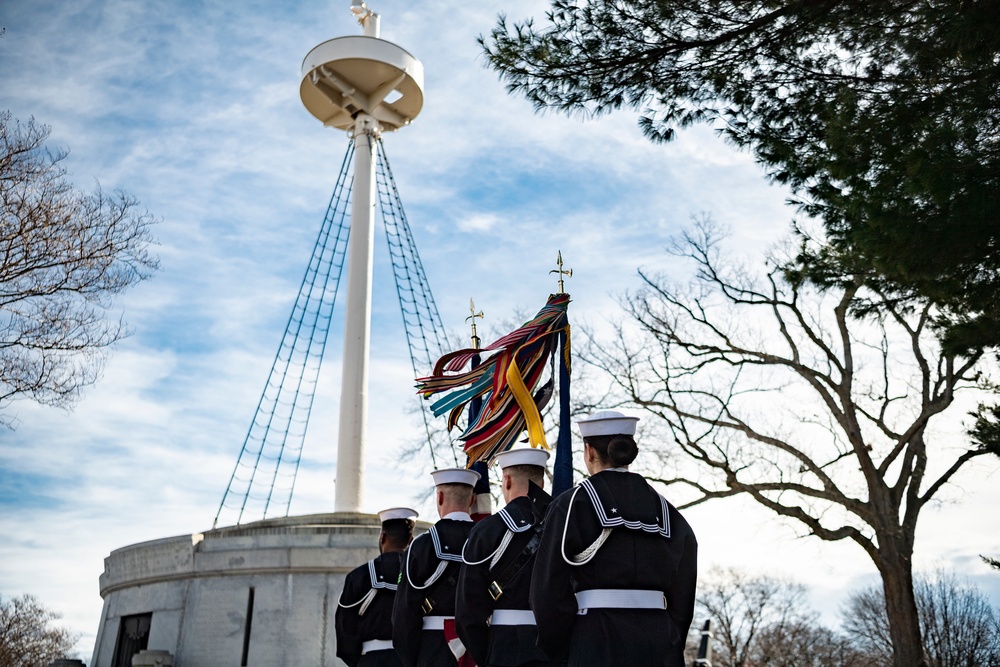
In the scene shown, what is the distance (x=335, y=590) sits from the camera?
506 inches

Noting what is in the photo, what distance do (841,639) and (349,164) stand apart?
3162 cm

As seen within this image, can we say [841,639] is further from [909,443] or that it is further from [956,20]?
[956,20]

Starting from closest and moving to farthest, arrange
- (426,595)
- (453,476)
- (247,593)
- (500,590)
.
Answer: (500,590)
(426,595)
(453,476)
(247,593)

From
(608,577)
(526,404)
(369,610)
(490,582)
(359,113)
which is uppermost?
(359,113)

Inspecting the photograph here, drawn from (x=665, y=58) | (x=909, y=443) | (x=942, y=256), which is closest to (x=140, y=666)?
(x=665, y=58)

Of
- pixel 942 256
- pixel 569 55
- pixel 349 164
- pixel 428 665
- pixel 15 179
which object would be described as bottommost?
pixel 428 665

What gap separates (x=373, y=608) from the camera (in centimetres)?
676

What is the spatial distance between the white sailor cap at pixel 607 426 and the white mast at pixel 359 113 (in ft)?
41.9

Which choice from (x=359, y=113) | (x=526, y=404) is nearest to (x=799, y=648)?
(x=359, y=113)

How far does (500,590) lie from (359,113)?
16.4 meters

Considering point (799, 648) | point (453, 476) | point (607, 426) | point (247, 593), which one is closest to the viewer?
point (607, 426)

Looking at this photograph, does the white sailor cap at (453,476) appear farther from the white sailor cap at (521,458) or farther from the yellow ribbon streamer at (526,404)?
the yellow ribbon streamer at (526,404)

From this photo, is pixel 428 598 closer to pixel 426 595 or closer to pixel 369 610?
pixel 426 595

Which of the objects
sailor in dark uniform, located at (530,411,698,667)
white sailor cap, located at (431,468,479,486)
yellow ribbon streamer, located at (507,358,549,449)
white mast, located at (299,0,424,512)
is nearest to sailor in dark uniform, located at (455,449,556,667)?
sailor in dark uniform, located at (530,411,698,667)
